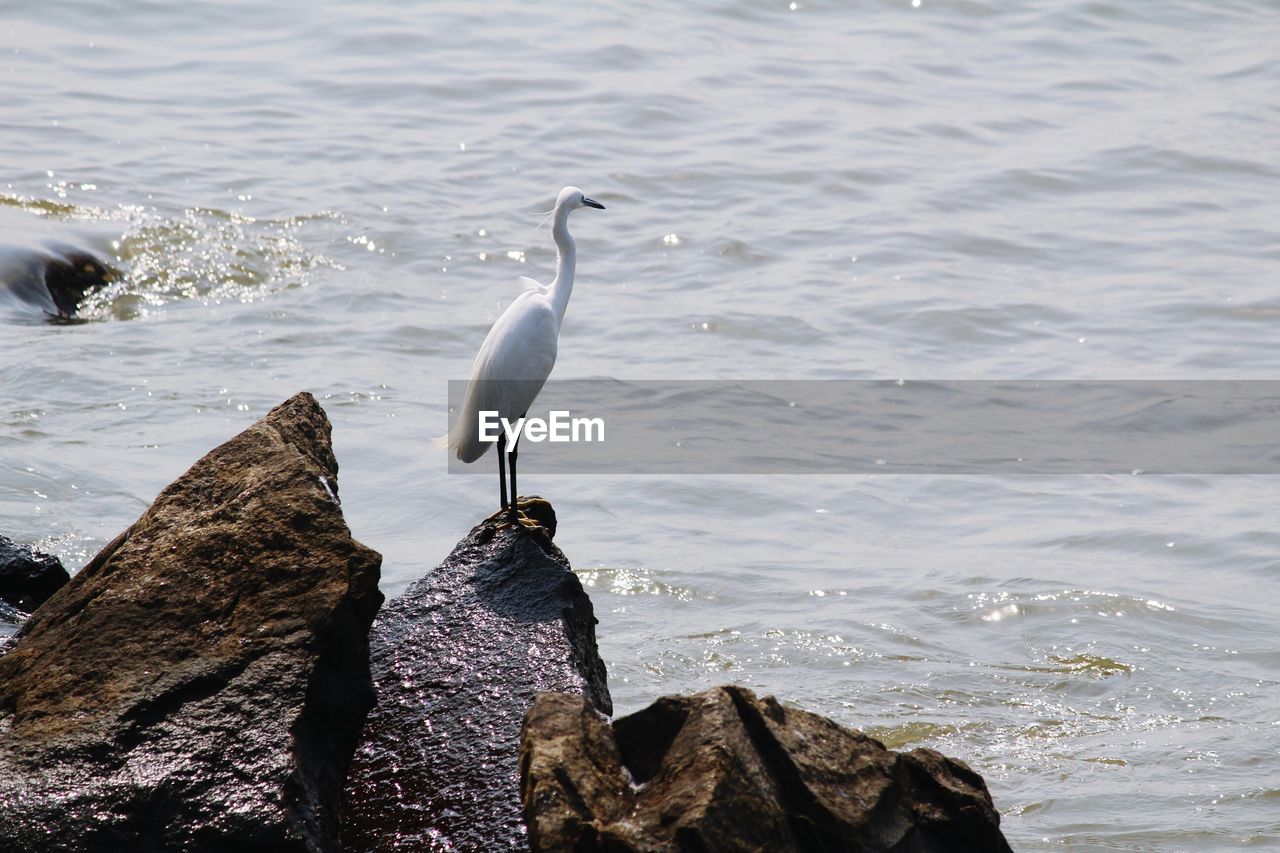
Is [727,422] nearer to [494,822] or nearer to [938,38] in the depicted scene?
[494,822]

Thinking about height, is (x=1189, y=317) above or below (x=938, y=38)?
below

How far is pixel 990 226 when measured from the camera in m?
13.0

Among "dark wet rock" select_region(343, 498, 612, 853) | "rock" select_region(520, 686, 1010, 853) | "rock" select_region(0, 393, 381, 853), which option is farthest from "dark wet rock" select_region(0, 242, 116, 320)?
"rock" select_region(520, 686, 1010, 853)

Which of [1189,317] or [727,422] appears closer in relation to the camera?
[727,422]

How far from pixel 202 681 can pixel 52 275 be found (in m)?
8.19

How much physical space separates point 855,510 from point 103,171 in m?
8.77

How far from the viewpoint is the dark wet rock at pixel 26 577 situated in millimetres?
4898

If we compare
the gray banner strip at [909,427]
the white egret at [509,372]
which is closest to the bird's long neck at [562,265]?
the white egret at [509,372]

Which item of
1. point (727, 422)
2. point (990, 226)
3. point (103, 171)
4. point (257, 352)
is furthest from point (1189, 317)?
point (103, 171)

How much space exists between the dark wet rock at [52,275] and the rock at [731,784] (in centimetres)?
830

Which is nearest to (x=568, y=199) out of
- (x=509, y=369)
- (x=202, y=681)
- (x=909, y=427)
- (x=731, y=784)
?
(x=509, y=369)

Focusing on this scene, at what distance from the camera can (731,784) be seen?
9.61 ft

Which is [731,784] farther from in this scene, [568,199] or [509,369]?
[568,199]

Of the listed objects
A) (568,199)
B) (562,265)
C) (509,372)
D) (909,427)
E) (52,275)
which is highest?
(568,199)
